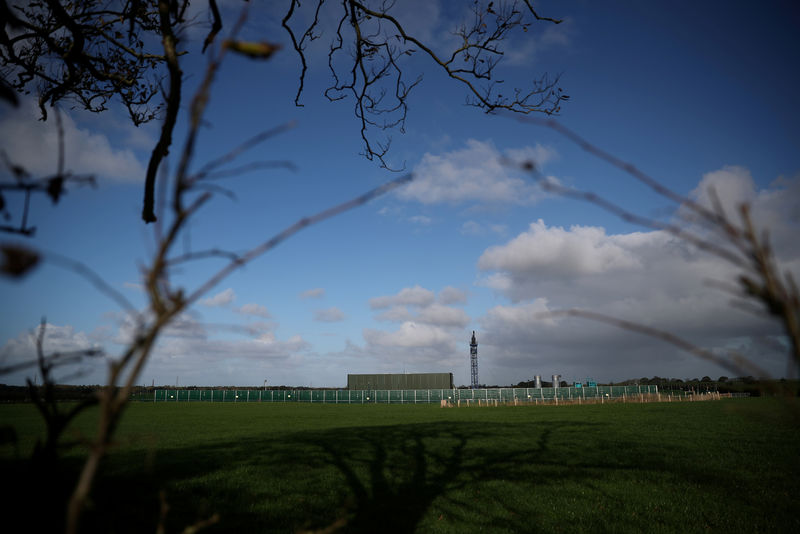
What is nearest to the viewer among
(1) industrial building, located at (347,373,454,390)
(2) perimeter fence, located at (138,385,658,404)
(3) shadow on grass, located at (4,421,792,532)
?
(3) shadow on grass, located at (4,421,792,532)

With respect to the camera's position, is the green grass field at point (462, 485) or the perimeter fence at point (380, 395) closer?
the green grass field at point (462, 485)

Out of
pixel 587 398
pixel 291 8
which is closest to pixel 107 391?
pixel 291 8

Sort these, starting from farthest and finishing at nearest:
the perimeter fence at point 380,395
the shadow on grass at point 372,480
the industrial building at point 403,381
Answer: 1. the industrial building at point 403,381
2. the perimeter fence at point 380,395
3. the shadow on grass at point 372,480

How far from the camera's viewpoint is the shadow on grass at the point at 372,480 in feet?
20.4

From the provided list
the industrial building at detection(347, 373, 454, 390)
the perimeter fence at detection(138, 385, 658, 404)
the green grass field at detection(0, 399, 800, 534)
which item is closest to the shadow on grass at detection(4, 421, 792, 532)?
the green grass field at detection(0, 399, 800, 534)

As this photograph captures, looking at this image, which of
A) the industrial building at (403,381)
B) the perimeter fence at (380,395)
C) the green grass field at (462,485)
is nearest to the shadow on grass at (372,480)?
the green grass field at (462,485)

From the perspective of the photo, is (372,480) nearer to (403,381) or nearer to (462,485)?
(462,485)

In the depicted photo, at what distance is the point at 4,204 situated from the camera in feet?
5.10

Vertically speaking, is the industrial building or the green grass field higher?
the industrial building

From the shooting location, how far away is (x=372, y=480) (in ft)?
27.6

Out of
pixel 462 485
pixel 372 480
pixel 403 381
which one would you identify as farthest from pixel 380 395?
pixel 462 485

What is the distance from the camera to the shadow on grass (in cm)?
621

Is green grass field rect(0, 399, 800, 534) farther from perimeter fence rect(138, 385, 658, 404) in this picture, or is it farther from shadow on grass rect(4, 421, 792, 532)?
perimeter fence rect(138, 385, 658, 404)

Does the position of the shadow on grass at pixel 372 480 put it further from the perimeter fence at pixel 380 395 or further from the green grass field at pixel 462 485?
the perimeter fence at pixel 380 395
